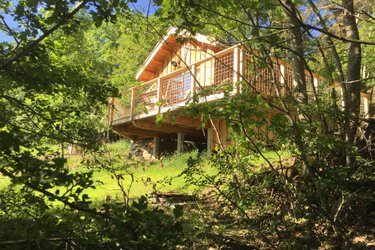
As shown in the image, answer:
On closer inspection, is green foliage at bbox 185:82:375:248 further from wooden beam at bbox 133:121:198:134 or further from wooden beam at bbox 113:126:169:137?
wooden beam at bbox 113:126:169:137

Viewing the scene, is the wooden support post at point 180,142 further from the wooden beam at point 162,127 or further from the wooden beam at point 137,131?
the wooden beam at point 137,131

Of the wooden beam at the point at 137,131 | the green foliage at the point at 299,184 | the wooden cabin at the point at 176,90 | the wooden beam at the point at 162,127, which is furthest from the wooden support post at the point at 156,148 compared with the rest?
the green foliage at the point at 299,184

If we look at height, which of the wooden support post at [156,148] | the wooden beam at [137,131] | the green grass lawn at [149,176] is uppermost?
the wooden beam at [137,131]

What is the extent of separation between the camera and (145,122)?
12570mm

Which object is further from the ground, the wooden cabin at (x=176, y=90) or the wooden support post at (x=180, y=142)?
the wooden cabin at (x=176, y=90)

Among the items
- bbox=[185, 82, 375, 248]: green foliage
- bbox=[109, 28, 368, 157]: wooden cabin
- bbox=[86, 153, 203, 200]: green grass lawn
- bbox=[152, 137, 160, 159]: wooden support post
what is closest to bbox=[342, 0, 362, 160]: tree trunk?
bbox=[185, 82, 375, 248]: green foliage

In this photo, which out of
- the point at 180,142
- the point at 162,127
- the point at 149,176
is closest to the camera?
the point at 149,176

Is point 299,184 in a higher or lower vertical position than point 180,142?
lower

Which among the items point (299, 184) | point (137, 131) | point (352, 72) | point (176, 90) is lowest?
point (299, 184)

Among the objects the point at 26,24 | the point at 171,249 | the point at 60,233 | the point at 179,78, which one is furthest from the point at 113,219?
the point at 179,78

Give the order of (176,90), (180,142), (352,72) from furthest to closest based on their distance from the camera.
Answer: (180,142)
(176,90)
(352,72)

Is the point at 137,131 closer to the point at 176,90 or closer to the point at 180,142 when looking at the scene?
the point at 180,142

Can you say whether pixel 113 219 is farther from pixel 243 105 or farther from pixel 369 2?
pixel 369 2

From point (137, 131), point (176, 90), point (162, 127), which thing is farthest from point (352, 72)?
point (137, 131)
